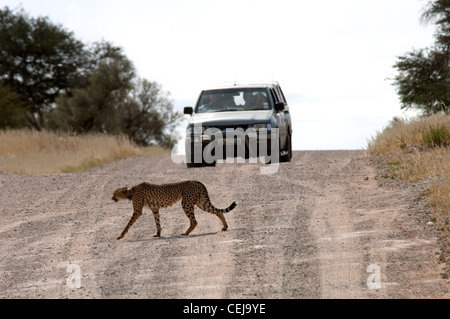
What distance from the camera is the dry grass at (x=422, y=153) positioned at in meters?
10.4

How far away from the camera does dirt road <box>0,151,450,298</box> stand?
7.43 meters

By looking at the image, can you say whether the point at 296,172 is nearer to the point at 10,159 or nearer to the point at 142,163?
the point at 142,163

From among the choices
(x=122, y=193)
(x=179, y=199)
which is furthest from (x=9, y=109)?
(x=179, y=199)

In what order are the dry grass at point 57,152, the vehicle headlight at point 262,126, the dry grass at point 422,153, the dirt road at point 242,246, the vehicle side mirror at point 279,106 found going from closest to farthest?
the dirt road at point 242,246 < the dry grass at point 422,153 < the vehicle headlight at point 262,126 < the vehicle side mirror at point 279,106 < the dry grass at point 57,152

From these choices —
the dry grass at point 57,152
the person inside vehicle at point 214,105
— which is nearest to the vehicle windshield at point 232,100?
the person inside vehicle at point 214,105

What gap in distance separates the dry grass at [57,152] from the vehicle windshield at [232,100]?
5347 millimetres

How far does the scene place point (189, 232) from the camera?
10.1m

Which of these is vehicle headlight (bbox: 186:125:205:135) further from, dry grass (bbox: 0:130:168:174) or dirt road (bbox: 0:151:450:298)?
dry grass (bbox: 0:130:168:174)

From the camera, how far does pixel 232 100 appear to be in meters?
17.3

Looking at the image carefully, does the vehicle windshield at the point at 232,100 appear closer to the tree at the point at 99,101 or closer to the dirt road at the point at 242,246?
the dirt road at the point at 242,246

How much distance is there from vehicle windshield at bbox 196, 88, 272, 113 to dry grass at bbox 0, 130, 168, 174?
210 inches

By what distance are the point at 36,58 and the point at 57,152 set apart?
19096 mm

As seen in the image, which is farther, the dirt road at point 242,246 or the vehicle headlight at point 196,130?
the vehicle headlight at point 196,130
